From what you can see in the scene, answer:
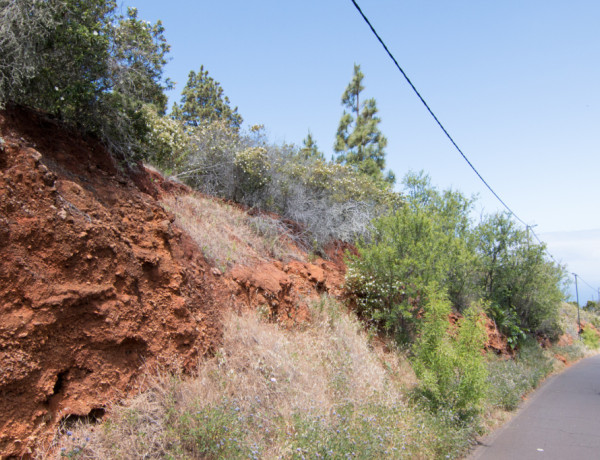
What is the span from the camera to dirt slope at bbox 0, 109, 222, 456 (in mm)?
4473

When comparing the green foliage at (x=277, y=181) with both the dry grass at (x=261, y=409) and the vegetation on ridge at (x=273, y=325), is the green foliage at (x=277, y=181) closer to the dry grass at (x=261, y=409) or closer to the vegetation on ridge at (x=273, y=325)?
the vegetation on ridge at (x=273, y=325)

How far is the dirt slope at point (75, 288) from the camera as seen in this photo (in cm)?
447

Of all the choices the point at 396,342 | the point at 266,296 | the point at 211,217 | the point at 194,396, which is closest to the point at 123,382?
the point at 194,396

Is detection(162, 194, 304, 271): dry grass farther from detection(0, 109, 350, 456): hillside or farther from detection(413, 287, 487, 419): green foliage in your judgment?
detection(413, 287, 487, 419): green foliage

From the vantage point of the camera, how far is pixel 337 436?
5.63m

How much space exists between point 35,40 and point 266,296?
212 inches

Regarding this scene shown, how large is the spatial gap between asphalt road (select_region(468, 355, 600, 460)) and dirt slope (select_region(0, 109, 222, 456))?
548 centimetres

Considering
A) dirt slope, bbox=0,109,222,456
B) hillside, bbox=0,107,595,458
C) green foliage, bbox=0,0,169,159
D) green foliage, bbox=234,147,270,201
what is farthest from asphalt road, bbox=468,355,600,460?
green foliage, bbox=234,147,270,201

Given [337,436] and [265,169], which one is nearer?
[337,436]

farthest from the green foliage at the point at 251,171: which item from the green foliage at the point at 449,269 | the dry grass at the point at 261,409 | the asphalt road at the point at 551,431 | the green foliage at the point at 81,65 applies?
the asphalt road at the point at 551,431

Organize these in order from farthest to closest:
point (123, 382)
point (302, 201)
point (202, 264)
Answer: point (302, 201) < point (202, 264) < point (123, 382)

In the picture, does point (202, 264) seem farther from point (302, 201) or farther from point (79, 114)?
point (302, 201)

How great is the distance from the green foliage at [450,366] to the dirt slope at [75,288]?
4.32 m

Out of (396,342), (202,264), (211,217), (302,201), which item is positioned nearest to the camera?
(202,264)
